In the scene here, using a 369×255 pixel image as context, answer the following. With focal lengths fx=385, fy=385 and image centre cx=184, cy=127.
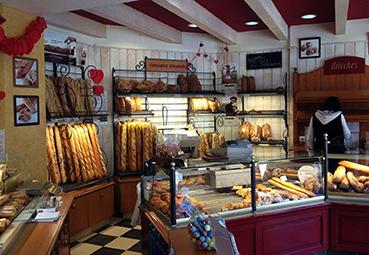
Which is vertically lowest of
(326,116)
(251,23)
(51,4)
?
(326,116)

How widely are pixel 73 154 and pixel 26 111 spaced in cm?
106

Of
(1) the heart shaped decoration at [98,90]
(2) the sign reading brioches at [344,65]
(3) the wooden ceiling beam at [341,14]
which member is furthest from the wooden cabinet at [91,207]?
(2) the sign reading brioches at [344,65]

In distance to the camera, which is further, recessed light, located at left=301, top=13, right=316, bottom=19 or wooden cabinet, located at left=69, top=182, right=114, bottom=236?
recessed light, located at left=301, top=13, right=316, bottom=19

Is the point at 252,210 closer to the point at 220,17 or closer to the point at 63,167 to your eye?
the point at 63,167

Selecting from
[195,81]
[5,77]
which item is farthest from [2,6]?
Answer: [195,81]

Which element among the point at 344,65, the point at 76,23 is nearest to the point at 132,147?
the point at 76,23

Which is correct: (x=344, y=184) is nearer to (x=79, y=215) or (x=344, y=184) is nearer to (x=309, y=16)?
(x=309, y=16)

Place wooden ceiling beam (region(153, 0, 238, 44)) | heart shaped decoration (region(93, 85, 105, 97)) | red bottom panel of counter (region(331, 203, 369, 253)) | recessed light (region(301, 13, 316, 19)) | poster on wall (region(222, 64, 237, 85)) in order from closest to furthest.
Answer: red bottom panel of counter (region(331, 203, 369, 253)) → wooden ceiling beam (region(153, 0, 238, 44)) → heart shaped decoration (region(93, 85, 105, 97)) → recessed light (region(301, 13, 316, 19)) → poster on wall (region(222, 64, 237, 85))

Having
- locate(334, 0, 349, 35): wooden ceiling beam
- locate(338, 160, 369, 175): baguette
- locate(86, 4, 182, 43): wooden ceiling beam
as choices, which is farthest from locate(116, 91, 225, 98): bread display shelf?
locate(338, 160, 369, 175): baguette

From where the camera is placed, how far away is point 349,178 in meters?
3.73

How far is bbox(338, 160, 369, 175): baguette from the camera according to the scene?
12.4 ft

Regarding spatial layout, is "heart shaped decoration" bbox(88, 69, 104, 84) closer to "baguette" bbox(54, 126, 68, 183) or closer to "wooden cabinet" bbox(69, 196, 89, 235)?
"baguette" bbox(54, 126, 68, 183)

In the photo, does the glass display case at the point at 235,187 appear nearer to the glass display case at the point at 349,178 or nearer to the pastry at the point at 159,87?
the glass display case at the point at 349,178

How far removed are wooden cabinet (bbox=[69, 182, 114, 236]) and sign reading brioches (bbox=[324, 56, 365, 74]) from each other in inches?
147
